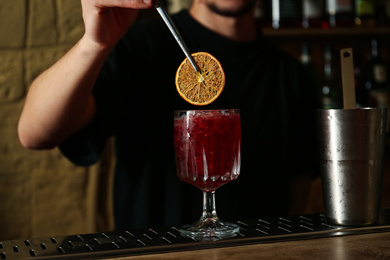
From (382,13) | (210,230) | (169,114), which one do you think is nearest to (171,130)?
(169,114)

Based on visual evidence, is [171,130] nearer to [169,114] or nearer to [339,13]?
[169,114]

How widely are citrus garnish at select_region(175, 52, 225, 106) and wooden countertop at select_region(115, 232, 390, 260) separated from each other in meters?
0.32

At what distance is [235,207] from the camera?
1541 mm

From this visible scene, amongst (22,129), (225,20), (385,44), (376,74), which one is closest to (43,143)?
(22,129)

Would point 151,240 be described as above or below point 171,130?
below

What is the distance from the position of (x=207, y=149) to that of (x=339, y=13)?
1.70 meters

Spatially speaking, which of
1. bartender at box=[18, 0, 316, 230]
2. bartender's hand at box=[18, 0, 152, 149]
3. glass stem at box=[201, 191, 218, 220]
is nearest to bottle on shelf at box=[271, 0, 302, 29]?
bartender at box=[18, 0, 316, 230]

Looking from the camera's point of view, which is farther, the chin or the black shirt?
the chin

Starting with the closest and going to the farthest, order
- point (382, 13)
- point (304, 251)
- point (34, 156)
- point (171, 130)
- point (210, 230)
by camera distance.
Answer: point (304, 251) < point (210, 230) < point (171, 130) < point (34, 156) < point (382, 13)

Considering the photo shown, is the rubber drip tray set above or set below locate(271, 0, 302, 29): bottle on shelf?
below

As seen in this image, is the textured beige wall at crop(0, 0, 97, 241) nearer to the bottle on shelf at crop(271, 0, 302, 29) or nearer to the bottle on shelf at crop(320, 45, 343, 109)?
the bottle on shelf at crop(271, 0, 302, 29)

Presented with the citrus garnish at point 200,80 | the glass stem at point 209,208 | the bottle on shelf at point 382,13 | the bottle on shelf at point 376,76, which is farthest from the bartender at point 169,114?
the bottle on shelf at point 382,13

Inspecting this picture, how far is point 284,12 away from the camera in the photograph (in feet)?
7.81

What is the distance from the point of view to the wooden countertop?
773mm
